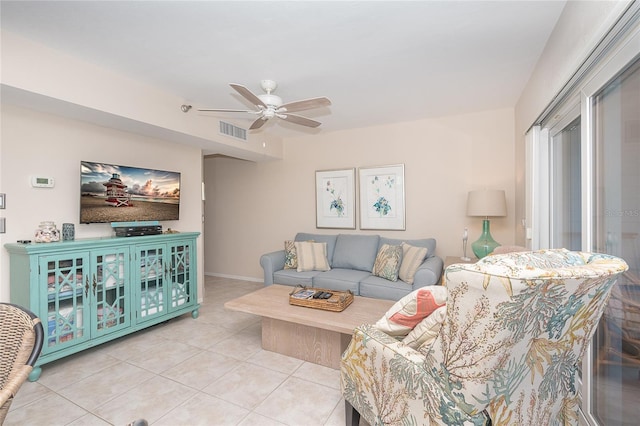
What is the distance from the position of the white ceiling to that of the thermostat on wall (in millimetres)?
1111

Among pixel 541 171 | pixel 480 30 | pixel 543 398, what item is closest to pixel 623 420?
pixel 543 398

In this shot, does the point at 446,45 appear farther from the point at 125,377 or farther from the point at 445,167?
the point at 125,377

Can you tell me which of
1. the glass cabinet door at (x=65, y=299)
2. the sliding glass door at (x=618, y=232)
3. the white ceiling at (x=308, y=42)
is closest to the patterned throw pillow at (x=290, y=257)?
the white ceiling at (x=308, y=42)

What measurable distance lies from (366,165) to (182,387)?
3.38 meters

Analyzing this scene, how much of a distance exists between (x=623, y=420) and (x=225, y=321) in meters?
3.21

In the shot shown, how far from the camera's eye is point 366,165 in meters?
4.31

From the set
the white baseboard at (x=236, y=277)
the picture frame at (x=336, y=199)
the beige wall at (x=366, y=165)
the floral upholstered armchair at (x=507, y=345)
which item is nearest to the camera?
the floral upholstered armchair at (x=507, y=345)

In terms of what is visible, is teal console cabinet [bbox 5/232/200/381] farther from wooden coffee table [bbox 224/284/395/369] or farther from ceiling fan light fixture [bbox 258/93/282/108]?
ceiling fan light fixture [bbox 258/93/282/108]

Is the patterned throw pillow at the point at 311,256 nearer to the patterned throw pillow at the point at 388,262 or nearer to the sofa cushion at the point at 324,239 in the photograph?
the sofa cushion at the point at 324,239

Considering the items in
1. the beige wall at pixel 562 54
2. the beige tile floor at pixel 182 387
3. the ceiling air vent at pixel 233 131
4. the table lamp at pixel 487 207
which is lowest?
the beige tile floor at pixel 182 387

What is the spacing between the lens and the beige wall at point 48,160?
95.0 inches

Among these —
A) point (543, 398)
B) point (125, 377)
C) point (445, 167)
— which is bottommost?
point (125, 377)

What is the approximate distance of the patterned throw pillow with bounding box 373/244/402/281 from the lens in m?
3.38

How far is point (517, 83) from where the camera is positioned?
2.81 meters
